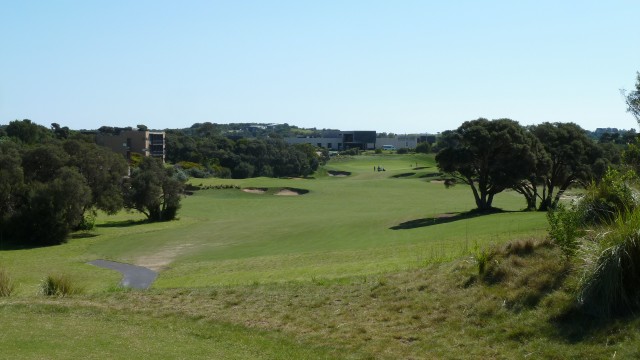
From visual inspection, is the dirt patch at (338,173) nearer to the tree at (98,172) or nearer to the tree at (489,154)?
the tree at (98,172)

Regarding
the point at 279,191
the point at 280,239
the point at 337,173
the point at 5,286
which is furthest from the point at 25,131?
the point at 5,286

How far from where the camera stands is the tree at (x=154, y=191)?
64.4 metres

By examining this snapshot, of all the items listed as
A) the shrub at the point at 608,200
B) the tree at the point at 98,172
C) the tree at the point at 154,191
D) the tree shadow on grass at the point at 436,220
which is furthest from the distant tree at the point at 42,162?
the shrub at the point at 608,200

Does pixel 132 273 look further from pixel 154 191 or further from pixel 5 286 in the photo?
pixel 154 191

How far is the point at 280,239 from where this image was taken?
45.8 metres

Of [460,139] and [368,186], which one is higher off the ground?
[460,139]

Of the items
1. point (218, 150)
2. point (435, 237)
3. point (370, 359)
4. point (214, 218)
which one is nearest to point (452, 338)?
point (370, 359)

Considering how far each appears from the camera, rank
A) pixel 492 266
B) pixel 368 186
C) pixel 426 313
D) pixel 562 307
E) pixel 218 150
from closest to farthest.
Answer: pixel 562 307, pixel 426 313, pixel 492 266, pixel 368 186, pixel 218 150

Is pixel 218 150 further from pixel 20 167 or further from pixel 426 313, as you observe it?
pixel 426 313

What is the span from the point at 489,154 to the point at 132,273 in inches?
1228

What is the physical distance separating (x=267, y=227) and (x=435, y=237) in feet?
62.6

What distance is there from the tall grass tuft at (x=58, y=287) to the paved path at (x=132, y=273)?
8598 millimetres

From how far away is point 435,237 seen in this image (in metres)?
37.8

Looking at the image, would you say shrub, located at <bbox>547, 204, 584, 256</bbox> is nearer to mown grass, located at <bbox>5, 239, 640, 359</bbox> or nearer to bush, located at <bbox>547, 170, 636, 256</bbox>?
bush, located at <bbox>547, 170, 636, 256</bbox>
